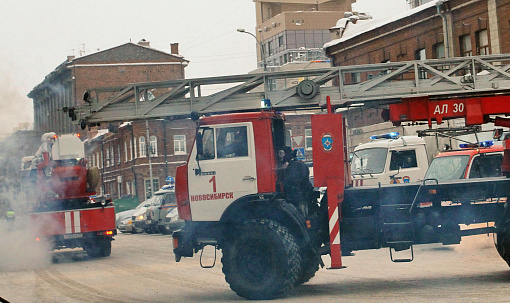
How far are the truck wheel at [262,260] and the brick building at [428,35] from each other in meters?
15.1

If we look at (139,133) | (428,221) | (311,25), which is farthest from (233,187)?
(311,25)

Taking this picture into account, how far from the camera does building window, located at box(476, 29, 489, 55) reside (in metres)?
30.3

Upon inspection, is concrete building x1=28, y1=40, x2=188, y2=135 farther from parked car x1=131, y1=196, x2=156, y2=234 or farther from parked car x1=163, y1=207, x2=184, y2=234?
parked car x1=163, y1=207, x2=184, y2=234

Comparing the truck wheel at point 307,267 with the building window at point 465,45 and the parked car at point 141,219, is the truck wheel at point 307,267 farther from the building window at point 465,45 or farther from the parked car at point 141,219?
the building window at point 465,45

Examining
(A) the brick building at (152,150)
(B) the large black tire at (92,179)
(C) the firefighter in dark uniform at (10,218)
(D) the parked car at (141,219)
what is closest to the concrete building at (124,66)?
(A) the brick building at (152,150)

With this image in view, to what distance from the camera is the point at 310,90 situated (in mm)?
11531

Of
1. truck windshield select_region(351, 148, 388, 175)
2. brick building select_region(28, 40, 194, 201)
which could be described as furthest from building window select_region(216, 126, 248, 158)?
→ brick building select_region(28, 40, 194, 201)

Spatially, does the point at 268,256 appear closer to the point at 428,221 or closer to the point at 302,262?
the point at 302,262

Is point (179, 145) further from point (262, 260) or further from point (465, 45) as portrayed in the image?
point (262, 260)

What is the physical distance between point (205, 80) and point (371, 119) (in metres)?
26.4

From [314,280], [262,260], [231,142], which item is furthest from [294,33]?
[262,260]

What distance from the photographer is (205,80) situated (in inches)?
465

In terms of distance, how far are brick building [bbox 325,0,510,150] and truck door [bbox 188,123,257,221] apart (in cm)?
1464

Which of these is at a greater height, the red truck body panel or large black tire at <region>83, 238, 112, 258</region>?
the red truck body panel
